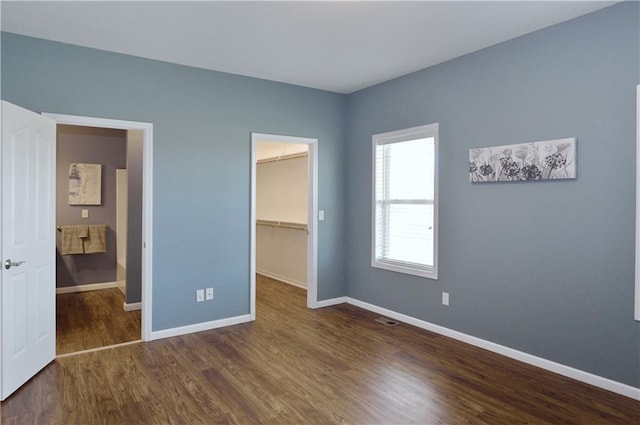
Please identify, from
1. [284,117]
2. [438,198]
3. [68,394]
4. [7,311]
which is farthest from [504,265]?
[7,311]

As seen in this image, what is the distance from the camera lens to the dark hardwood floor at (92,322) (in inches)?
149

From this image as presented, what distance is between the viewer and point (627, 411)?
8.38ft

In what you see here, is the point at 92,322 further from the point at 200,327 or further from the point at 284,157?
the point at 284,157

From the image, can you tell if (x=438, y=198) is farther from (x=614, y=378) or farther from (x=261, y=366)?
(x=261, y=366)

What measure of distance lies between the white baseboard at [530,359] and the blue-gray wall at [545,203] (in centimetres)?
5

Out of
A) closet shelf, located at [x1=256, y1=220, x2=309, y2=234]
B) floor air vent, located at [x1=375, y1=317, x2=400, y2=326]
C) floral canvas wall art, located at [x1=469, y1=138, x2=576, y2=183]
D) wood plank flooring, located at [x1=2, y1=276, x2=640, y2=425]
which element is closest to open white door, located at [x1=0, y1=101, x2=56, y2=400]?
wood plank flooring, located at [x1=2, y1=276, x2=640, y2=425]

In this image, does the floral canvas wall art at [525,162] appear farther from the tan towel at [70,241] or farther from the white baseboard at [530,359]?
the tan towel at [70,241]

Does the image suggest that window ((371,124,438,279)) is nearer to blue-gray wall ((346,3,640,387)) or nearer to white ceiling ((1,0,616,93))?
blue-gray wall ((346,3,640,387))

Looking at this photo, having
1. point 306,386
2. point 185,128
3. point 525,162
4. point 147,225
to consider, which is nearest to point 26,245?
point 147,225

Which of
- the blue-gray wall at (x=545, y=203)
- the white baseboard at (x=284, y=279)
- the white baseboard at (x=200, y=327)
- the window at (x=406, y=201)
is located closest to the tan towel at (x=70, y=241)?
the white baseboard at (x=200, y=327)

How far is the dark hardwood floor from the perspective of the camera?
12.4 ft

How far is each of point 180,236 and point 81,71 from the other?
67.5 inches

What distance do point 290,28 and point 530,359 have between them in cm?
331

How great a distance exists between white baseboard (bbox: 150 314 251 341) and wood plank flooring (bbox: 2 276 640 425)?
4.7 inches
